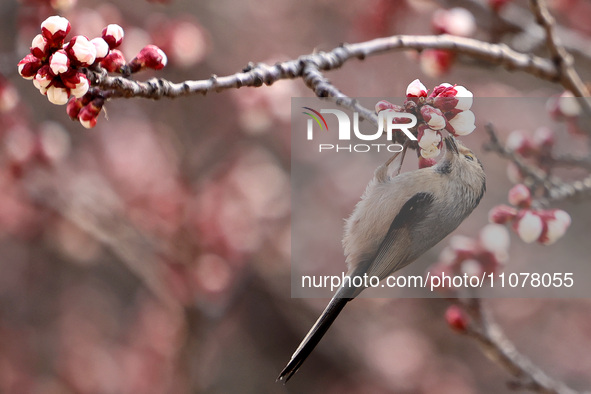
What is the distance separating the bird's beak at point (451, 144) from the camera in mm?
673

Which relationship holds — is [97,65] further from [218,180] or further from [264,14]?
[264,14]

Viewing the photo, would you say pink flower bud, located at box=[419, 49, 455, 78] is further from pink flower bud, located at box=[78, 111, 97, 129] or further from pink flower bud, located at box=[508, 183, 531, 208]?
pink flower bud, located at box=[78, 111, 97, 129]

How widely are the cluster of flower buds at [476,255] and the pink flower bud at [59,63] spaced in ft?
2.22

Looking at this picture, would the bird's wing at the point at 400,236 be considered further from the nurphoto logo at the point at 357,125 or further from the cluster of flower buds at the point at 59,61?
the cluster of flower buds at the point at 59,61

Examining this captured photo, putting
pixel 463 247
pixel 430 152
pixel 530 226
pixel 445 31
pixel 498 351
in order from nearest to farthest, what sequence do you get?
pixel 430 152
pixel 530 226
pixel 463 247
pixel 498 351
pixel 445 31


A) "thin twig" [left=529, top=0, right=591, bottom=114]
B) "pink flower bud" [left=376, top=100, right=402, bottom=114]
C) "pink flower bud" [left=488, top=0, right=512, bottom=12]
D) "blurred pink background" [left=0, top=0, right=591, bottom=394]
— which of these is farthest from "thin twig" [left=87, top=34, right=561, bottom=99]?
"blurred pink background" [left=0, top=0, right=591, bottom=394]

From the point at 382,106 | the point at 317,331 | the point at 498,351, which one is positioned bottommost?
the point at 498,351

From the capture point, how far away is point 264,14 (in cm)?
311

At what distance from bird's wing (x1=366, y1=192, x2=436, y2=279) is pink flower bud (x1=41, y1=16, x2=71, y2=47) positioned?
17.4 inches

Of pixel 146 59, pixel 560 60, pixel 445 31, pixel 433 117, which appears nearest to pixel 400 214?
pixel 433 117

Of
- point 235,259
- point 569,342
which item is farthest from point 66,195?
point 569,342

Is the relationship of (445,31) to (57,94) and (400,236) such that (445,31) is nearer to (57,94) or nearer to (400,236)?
(400,236)

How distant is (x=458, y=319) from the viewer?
104 cm

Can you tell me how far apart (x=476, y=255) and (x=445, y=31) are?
1.90 ft
